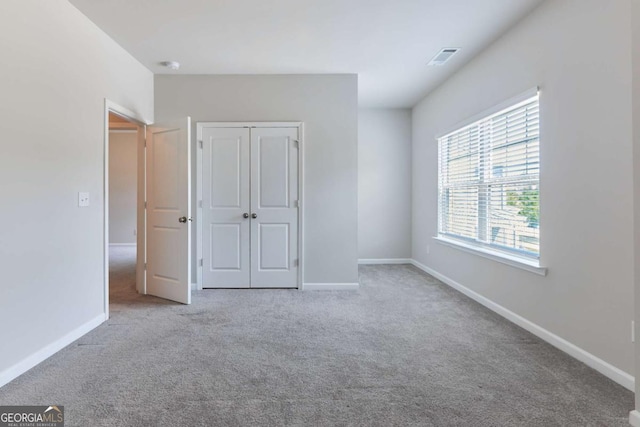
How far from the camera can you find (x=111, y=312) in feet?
10.7

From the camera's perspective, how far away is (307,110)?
406 cm

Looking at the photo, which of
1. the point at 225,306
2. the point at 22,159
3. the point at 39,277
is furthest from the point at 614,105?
the point at 39,277

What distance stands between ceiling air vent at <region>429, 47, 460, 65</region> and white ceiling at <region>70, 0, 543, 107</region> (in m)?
0.07

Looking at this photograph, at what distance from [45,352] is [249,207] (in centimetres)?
233

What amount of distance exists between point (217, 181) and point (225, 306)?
61.2 inches

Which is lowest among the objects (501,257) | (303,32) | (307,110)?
(501,257)

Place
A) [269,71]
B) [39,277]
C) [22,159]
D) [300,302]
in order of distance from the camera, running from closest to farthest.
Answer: [22,159] < [39,277] < [300,302] < [269,71]

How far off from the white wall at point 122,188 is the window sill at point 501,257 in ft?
22.9

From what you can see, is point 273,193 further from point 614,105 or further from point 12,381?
point 614,105

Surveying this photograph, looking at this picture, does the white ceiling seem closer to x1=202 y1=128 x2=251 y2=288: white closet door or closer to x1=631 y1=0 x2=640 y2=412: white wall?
x1=202 y1=128 x2=251 y2=288: white closet door

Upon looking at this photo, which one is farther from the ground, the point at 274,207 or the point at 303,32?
the point at 303,32

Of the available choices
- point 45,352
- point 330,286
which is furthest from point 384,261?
point 45,352

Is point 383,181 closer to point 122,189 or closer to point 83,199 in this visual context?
point 83,199

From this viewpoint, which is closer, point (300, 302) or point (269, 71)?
point (300, 302)
